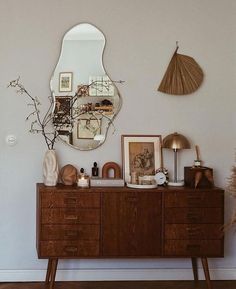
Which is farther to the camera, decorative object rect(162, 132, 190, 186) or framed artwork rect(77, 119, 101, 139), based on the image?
framed artwork rect(77, 119, 101, 139)

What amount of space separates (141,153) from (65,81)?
0.88 metres

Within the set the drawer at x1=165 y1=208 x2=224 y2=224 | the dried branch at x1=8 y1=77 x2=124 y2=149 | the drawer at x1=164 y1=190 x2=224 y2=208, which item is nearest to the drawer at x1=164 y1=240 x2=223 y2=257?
the drawer at x1=165 y1=208 x2=224 y2=224

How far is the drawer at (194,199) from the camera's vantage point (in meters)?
3.18

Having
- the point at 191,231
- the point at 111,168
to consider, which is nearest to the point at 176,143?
the point at 111,168

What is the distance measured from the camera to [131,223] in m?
3.17

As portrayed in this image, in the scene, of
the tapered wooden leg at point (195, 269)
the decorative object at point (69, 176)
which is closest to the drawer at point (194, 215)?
the tapered wooden leg at point (195, 269)

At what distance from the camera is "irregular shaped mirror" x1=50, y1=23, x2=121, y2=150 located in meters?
3.50

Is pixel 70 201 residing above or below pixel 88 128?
below

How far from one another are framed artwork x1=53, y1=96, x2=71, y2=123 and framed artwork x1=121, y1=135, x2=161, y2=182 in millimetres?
516

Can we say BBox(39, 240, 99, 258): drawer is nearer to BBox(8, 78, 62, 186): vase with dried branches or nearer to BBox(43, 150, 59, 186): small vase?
BBox(43, 150, 59, 186): small vase

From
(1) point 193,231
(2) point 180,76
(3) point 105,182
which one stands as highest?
(2) point 180,76

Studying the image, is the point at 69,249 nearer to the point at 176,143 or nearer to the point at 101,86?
the point at 176,143

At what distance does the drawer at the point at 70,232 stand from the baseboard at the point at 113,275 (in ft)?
1.89

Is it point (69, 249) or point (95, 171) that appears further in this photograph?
point (95, 171)
